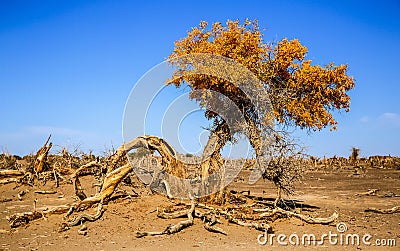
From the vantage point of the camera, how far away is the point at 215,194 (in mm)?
12633

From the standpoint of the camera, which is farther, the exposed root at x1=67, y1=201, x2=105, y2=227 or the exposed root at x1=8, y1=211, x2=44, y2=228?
the exposed root at x1=8, y1=211, x2=44, y2=228

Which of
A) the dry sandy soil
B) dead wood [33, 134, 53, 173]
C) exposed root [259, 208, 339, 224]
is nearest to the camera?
the dry sandy soil

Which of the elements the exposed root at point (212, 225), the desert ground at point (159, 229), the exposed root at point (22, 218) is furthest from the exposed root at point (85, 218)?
the exposed root at point (212, 225)

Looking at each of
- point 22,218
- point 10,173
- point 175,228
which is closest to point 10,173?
point 10,173

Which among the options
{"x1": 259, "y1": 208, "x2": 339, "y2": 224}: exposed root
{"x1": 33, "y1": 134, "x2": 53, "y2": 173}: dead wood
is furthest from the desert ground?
{"x1": 33, "y1": 134, "x2": 53, "y2": 173}: dead wood

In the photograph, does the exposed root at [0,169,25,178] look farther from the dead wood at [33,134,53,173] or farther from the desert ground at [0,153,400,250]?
the desert ground at [0,153,400,250]

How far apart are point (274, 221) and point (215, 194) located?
6.76ft

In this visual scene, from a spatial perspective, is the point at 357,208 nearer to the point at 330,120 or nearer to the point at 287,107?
the point at 330,120

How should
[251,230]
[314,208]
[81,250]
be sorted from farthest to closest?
[314,208] → [251,230] → [81,250]

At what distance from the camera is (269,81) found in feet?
38.8

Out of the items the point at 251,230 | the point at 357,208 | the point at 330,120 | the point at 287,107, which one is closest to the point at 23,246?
the point at 251,230

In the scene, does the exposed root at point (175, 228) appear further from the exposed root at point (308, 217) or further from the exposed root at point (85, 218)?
the exposed root at point (308, 217)

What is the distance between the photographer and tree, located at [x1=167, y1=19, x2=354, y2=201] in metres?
11.7

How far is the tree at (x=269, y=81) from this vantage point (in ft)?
38.4
